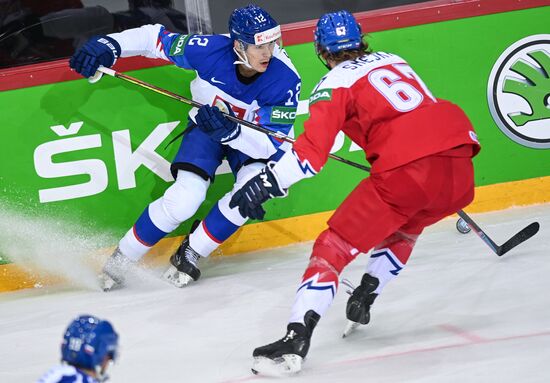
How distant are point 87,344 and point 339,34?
5.45 feet

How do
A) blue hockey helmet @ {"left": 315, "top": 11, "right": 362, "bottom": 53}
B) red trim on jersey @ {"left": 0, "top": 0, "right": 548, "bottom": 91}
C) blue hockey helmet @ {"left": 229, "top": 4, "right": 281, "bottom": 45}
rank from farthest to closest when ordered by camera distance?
red trim on jersey @ {"left": 0, "top": 0, "right": 548, "bottom": 91} → blue hockey helmet @ {"left": 229, "top": 4, "right": 281, "bottom": 45} → blue hockey helmet @ {"left": 315, "top": 11, "right": 362, "bottom": 53}

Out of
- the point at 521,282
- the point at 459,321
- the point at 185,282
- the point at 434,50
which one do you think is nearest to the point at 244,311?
the point at 185,282

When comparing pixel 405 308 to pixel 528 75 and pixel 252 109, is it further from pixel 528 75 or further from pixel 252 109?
pixel 528 75

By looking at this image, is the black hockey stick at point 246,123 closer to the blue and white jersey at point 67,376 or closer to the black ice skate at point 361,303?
the black ice skate at point 361,303

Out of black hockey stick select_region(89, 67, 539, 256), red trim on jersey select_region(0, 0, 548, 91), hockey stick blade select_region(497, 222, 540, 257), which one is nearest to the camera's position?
black hockey stick select_region(89, 67, 539, 256)

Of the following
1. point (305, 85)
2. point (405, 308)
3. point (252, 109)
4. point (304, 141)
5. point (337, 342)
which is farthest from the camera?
point (305, 85)

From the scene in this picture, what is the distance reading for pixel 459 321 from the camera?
3.70 m

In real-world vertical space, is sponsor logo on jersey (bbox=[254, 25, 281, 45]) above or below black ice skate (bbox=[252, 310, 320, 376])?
above

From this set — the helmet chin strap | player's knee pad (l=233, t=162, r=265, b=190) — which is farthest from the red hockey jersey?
player's knee pad (l=233, t=162, r=265, b=190)

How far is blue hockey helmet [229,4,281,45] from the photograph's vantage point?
4.15 metres

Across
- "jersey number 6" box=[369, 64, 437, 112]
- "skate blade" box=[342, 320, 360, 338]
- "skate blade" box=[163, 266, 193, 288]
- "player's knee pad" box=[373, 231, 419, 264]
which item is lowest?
"skate blade" box=[163, 266, 193, 288]

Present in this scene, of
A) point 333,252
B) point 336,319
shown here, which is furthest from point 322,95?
point 336,319

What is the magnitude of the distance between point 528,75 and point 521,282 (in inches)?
54.5

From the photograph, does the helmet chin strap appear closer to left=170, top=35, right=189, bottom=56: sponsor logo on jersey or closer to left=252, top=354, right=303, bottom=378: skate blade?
left=170, top=35, right=189, bottom=56: sponsor logo on jersey
